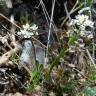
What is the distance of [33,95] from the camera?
2.64 metres

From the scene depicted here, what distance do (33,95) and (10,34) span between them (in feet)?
1.93

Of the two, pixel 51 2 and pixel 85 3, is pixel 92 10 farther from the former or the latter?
pixel 51 2

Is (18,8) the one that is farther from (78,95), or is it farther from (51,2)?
(78,95)

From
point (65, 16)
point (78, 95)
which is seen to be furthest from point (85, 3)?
point (78, 95)

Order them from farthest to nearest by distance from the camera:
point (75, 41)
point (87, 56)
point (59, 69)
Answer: point (87, 56), point (59, 69), point (75, 41)

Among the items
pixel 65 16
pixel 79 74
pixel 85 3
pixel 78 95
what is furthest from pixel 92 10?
pixel 78 95

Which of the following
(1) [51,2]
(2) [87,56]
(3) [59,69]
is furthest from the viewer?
(1) [51,2]

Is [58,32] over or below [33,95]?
over

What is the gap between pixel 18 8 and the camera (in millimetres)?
3141

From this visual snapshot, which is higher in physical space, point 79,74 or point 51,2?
point 51,2

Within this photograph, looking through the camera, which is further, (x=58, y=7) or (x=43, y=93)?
(x=58, y=7)

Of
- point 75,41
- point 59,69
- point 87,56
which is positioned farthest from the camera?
point 87,56

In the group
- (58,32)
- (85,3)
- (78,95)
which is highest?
(85,3)

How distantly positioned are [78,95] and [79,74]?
235mm
